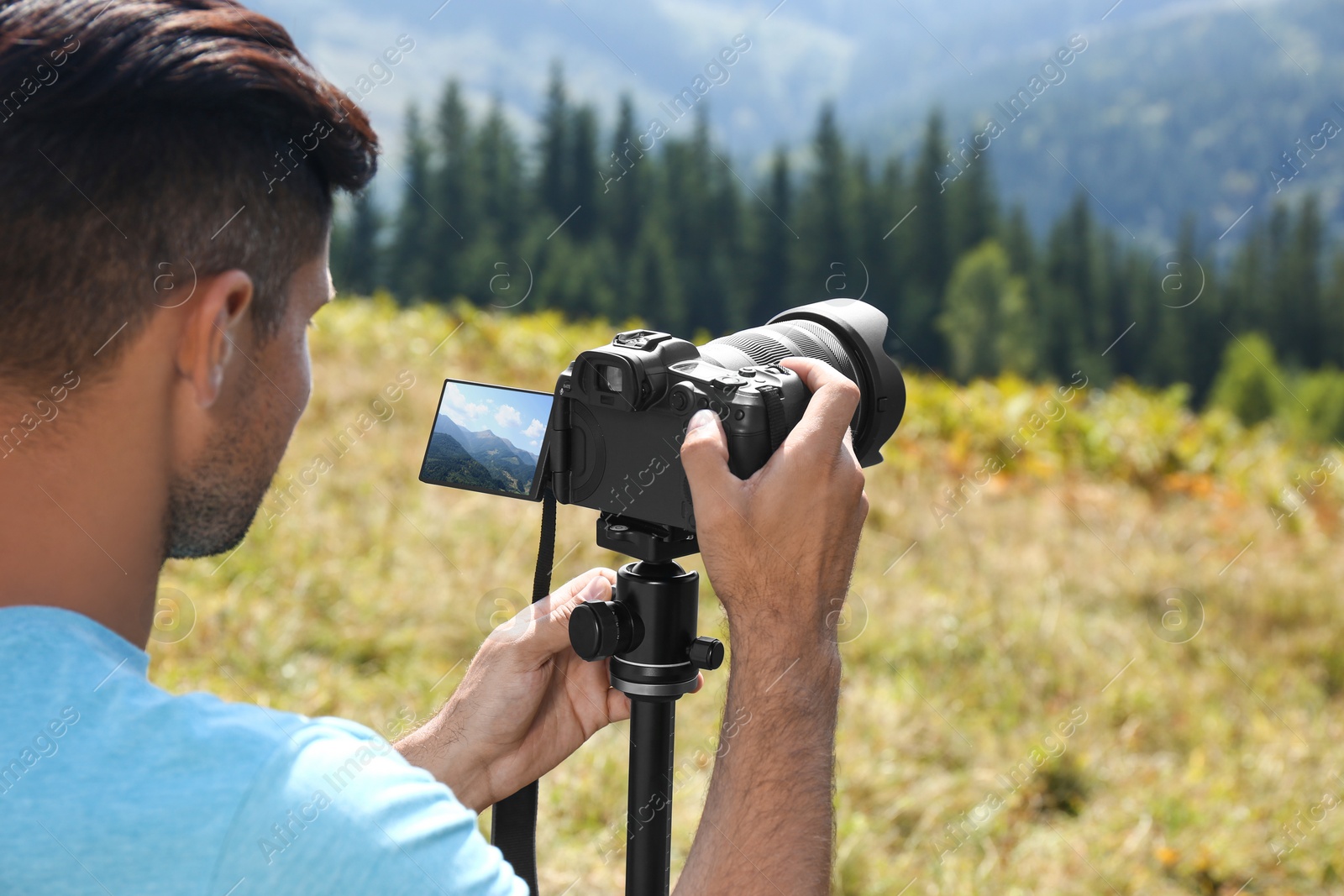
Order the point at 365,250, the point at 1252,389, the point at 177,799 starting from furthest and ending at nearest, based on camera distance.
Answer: the point at 1252,389
the point at 365,250
the point at 177,799

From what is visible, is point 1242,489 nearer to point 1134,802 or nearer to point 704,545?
point 1134,802

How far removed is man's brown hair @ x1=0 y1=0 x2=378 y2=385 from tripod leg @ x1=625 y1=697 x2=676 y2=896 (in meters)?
0.99

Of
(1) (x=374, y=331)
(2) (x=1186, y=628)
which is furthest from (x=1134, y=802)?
(1) (x=374, y=331)

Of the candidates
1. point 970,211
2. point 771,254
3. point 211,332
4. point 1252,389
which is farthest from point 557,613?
point 970,211

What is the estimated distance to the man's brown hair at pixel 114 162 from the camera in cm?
109

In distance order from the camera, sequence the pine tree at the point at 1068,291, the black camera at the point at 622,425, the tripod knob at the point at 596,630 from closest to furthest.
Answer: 1. the black camera at the point at 622,425
2. the tripod knob at the point at 596,630
3. the pine tree at the point at 1068,291

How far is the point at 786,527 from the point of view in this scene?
1.39 m

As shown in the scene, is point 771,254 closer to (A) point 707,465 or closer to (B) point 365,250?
(B) point 365,250

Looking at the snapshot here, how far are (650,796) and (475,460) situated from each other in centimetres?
62

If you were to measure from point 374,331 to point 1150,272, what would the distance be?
75360 millimetres

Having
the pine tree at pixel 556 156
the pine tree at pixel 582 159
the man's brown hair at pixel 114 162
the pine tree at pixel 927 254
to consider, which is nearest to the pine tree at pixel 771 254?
the pine tree at pixel 927 254

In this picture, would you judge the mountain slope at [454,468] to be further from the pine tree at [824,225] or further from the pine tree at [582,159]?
the pine tree at [824,225]

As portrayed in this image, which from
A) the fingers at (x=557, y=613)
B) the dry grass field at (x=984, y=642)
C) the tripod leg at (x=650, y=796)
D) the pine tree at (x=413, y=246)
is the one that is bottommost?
the pine tree at (x=413, y=246)

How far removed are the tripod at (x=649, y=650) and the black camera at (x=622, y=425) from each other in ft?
0.04
